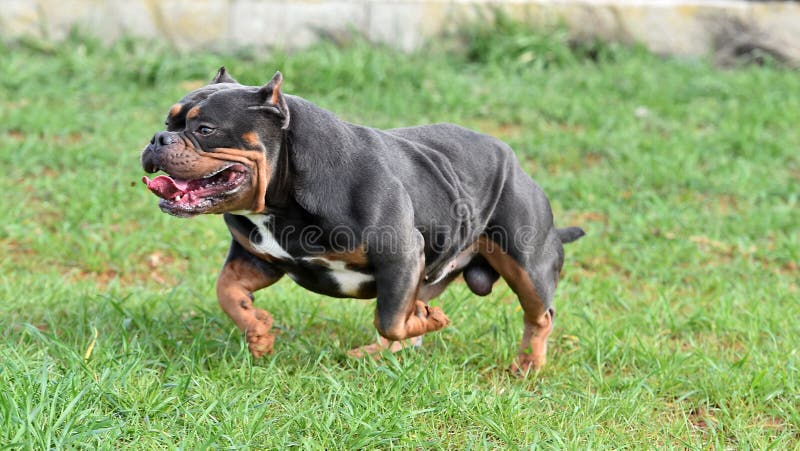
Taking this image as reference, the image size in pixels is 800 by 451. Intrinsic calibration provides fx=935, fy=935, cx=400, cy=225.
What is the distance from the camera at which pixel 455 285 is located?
575 centimetres

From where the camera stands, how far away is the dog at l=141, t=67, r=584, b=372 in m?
3.61

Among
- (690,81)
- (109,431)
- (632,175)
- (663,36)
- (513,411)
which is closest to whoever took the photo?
(109,431)

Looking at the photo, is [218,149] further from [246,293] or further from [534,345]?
[534,345]

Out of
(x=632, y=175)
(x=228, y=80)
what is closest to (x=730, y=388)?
(x=228, y=80)

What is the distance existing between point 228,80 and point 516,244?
5.07 feet

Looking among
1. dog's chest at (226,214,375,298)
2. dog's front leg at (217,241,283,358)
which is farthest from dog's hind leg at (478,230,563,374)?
dog's front leg at (217,241,283,358)

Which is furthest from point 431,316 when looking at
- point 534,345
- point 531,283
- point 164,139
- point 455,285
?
point 455,285

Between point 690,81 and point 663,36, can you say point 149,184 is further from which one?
point 663,36

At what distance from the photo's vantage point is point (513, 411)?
12.9 ft

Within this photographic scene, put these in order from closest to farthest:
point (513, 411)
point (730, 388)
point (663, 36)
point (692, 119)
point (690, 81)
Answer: point (513, 411) < point (730, 388) < point (692, 119) < point (690, 81) < point (663, 36)

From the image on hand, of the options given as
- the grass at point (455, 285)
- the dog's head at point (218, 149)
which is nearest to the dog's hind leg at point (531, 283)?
the grass at point (455, 285)

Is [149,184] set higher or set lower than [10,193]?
higher

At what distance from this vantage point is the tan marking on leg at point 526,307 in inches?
179

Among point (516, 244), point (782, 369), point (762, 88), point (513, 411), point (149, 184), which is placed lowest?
point (762, 88)
